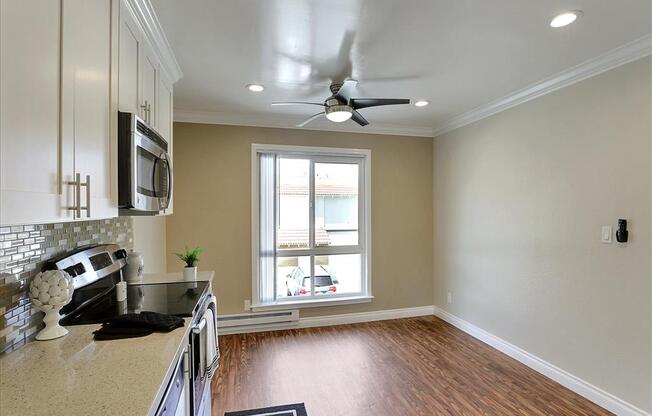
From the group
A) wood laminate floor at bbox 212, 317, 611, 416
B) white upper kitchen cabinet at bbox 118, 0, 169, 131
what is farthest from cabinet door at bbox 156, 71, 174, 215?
wood laminate floor at bbox 212, 317, 611, 416

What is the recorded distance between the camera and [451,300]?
4301 millimetres

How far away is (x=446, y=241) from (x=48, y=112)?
4271mm

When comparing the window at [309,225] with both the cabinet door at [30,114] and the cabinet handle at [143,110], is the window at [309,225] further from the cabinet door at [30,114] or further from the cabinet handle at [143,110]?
the cabinet door at [30,114]

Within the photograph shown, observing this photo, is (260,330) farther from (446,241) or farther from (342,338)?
(446,241)

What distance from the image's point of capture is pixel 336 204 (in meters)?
4.42

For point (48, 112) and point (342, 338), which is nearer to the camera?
point (48, 112)

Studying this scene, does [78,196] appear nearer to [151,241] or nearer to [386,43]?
[386,43]

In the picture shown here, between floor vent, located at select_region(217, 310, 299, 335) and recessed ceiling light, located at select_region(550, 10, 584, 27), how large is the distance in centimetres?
363

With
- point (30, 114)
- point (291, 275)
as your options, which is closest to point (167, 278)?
point (30, 114)

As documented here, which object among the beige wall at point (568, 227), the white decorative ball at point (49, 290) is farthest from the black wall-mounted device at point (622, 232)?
the white decorative ball at point (49, 290)

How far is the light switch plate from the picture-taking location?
246cm

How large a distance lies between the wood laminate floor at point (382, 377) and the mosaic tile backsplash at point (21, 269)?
1524 millimetres

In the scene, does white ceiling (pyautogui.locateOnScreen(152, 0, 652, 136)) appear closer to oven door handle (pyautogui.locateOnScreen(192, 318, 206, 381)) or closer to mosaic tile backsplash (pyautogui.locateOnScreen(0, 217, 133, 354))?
mosaic tile backsplash (pyautogui.locateOnScreen(0, 217, 133, 354))

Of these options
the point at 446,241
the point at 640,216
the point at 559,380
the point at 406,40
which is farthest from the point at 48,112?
the point at 446,241
